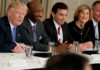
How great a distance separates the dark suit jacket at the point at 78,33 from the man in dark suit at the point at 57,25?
0.35 meters

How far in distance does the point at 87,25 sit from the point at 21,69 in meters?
2.52

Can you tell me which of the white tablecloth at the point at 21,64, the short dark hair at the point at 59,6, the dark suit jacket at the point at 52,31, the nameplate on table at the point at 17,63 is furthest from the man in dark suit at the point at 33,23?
the nameplate on table at the point at 17,63

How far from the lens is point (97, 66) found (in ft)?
11.6

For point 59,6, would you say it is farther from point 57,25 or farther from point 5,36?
point 5,36

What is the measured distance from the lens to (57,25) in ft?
13.9

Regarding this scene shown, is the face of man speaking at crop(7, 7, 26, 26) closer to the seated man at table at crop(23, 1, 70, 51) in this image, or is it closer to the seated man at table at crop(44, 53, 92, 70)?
the seated man at table at crop(23, 1, 70, 51)

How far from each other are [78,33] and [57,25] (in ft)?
2.25

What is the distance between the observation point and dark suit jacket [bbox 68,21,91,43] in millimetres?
4422

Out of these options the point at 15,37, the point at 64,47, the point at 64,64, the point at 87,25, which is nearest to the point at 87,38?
the point at 87,25

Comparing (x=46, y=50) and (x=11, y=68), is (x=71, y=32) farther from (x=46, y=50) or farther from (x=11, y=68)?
(x=11, y=68)

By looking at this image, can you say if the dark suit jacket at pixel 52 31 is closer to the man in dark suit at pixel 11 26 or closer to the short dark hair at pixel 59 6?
the short dark hair at pixel 59 6

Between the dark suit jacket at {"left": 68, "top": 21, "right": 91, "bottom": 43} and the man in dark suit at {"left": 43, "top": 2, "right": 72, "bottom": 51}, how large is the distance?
1.14 feet

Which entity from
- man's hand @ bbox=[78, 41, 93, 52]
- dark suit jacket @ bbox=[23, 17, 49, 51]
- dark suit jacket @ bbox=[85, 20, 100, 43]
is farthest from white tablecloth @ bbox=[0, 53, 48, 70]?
dark suit jacket @ bbox=[85, 20, 100, 43]

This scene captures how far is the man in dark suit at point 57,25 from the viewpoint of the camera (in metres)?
4.13
